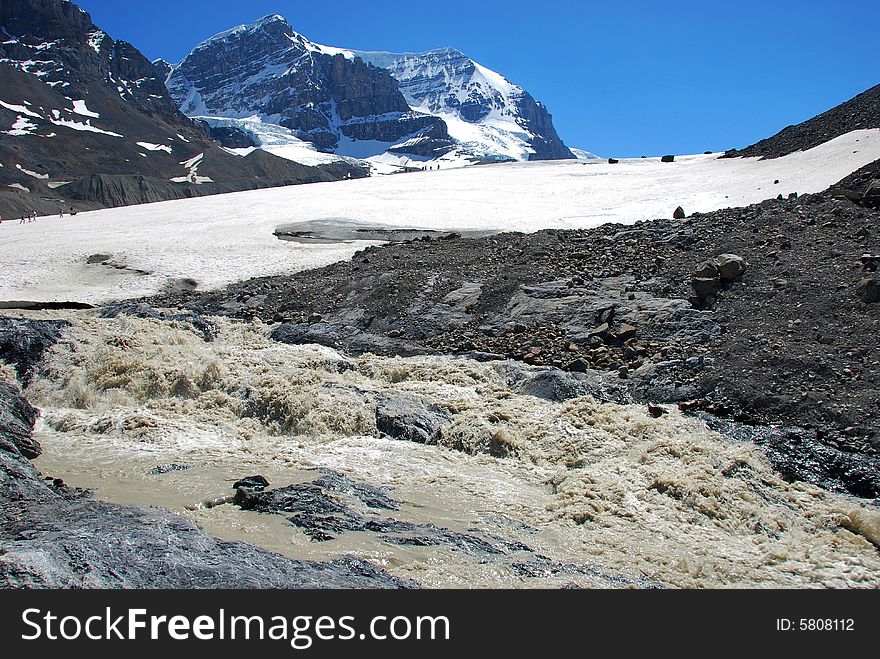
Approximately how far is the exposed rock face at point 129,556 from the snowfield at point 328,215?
50.2ft

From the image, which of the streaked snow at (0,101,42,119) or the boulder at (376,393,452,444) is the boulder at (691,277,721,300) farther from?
the streaked snow at (0,101,42,119)

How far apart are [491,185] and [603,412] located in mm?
32057

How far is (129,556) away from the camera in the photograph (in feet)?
21.7

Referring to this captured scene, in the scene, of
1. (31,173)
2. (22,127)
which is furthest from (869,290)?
(22,127)

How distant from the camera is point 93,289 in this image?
75.6 ft

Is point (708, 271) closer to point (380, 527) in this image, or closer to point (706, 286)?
point (706, 286)

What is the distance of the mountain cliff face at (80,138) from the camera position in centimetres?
8244

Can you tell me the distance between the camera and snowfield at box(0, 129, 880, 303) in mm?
24812

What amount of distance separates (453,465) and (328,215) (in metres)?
24.7

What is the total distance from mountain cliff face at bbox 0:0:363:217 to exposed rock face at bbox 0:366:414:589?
64.0m

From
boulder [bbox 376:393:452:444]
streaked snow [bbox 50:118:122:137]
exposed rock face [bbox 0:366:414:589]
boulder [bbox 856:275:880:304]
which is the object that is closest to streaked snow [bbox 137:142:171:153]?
streaked snow [bbox 50:118:122:137]

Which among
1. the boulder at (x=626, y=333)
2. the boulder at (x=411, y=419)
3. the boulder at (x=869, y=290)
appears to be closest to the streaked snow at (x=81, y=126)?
the boulder at (x=411, y=419)
